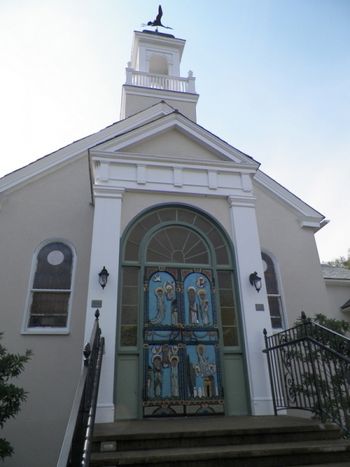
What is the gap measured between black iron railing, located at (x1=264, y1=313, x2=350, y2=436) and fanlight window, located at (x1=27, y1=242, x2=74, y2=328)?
501 cm

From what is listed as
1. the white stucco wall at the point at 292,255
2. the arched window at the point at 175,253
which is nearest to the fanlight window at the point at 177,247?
the arched window at the point at 175,253

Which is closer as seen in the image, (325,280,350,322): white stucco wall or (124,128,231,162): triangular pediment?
(124,128,231,162): triangular pediment

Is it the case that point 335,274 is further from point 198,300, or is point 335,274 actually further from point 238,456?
point 238,456

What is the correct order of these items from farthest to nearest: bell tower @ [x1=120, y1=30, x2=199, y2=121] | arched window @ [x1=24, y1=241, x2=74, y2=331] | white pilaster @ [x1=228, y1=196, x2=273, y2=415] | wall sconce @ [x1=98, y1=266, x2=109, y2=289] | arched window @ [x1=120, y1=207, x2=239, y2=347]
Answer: bell tower @ [x1=120, y1=30, x2=199, y2=121] → arched window @ [x1=24, y1=241, x2=74, y2=331] → arched window @ [x1=120, y1=207, x2=239, y2=347] → wall sconce @ [x1=98, y1=266, x2=109, y2=289] → white pilaster @ [x1=228, y1=196, x2=273, y2=415]

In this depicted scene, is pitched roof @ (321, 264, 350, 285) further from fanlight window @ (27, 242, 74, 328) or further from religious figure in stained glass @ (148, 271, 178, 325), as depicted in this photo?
fanlight window @ (27, 242, 74, 328)

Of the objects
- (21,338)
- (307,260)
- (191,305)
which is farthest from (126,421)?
(307,260)

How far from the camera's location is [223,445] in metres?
4.52

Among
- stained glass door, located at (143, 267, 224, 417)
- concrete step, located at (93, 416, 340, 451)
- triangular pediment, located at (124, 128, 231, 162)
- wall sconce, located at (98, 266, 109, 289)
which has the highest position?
triangular pediment, located at (124, 128, 231, 162)

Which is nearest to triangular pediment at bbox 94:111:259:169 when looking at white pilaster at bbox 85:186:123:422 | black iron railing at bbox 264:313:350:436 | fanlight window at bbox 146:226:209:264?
white pilaster at bbox 85:186:123:422

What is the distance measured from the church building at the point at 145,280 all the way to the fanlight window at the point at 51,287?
1.0 inches

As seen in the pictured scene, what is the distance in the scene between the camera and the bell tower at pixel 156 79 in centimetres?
1397

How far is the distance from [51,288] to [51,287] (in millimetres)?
28

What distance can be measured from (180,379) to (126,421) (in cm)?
117

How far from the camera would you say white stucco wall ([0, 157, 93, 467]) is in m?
7.32
